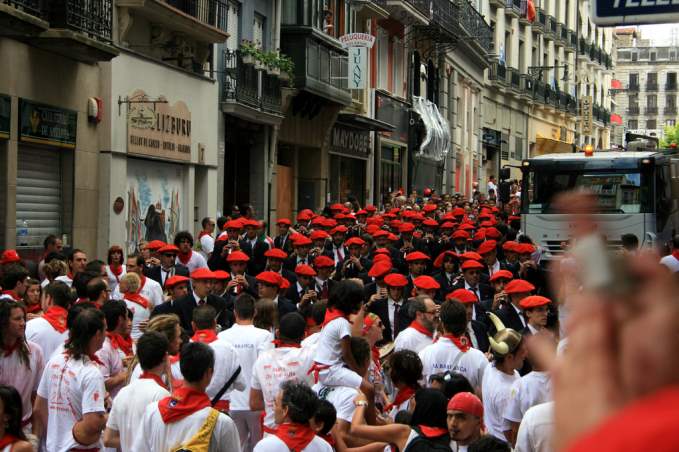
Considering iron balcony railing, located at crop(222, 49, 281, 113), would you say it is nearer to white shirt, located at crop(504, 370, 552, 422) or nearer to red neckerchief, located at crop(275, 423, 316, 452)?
white shirt, located at crop(504, 370, 552, 422)

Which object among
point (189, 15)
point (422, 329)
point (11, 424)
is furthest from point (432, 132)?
point (11, 424)

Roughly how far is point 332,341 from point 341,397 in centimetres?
49

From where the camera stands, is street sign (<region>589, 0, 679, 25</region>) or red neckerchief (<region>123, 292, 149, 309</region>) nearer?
street sign (<region>589, 0, 679, 25</region>)

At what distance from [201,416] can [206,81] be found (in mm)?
19722

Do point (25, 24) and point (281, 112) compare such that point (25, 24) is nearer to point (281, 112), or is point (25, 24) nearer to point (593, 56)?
point (281, 112)

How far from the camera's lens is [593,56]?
78.9 metres

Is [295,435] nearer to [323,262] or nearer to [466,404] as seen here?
[466,404]

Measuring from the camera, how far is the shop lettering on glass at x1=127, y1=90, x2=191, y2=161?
2123 centimetres

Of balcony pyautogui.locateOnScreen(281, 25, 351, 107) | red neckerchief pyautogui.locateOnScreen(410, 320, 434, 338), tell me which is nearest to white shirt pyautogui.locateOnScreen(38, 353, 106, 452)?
red neckerchief pyautogui.locateOnScreen(410, 320, 434, 338)

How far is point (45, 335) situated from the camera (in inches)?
322

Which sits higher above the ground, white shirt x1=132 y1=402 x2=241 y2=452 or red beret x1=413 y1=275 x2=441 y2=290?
red beret x1=413 y1=275 x2=441 y2=290

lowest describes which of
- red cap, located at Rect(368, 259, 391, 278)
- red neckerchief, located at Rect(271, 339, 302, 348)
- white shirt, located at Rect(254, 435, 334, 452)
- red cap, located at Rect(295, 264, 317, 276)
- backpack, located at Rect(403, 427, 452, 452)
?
white shirt, located at Rect(254, 435, 334, 452)

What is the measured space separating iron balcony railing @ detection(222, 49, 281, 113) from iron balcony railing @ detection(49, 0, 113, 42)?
20.6 ft

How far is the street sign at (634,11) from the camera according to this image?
265 inches
